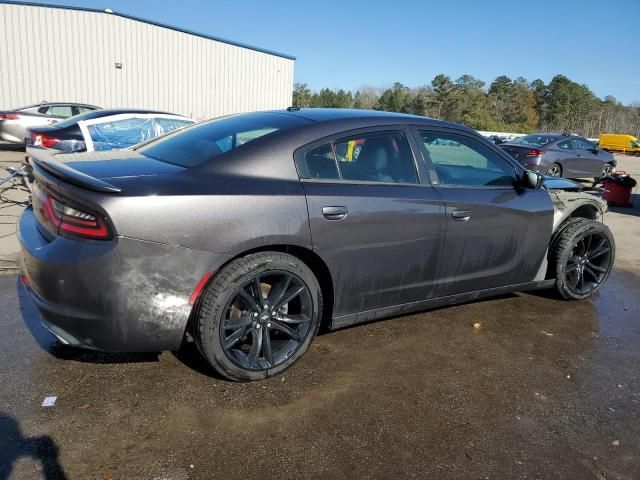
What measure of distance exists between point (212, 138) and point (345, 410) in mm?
1807

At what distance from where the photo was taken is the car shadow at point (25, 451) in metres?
2.12

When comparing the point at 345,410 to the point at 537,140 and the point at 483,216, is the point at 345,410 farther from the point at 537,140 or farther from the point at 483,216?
the point at 537,140

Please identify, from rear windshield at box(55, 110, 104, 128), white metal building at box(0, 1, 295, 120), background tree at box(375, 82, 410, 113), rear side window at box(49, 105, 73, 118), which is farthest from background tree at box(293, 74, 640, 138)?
rear windshield at box(55, 110, 104, 128)

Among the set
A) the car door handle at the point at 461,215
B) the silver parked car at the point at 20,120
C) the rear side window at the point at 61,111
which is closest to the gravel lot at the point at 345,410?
the car door handle at the point at 461,215

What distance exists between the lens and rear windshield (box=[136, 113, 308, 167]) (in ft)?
9.70

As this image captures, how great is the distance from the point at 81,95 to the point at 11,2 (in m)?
3.95

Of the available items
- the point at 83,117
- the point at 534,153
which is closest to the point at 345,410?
the point at 83,117

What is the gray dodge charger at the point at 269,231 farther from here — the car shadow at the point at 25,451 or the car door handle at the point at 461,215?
the car shadow at the point at 25,451

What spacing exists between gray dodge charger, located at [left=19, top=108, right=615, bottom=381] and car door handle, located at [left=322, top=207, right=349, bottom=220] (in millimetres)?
13

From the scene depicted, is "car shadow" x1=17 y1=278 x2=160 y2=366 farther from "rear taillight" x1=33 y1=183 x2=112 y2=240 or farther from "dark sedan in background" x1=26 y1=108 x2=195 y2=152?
"dark sedan in background" x1=26 y1=108 x2=195 y2=152

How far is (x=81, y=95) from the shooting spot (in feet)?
69.9

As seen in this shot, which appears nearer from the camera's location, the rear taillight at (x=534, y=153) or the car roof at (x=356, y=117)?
the car roof at (x=356, y=117)

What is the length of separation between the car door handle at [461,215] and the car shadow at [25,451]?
2.63 meters

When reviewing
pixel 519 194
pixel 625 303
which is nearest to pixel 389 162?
pixel 519 194
